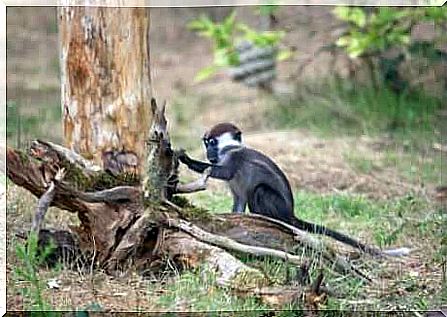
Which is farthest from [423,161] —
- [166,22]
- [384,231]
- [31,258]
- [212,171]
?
[166,22]

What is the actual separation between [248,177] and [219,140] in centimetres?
13

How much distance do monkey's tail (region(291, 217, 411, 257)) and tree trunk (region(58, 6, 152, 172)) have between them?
1.60 feet

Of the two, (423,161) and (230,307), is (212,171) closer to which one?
(230,307)

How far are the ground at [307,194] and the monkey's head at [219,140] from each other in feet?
0.26

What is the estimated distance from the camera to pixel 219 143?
2732 millimetres

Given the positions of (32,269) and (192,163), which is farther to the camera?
(192,163)

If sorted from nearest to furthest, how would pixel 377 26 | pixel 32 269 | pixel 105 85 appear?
pixel 32 269 → pixel 105 85 → pixel 377 26

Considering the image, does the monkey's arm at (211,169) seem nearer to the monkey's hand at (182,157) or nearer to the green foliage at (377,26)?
the monkey's hand at (182,157)

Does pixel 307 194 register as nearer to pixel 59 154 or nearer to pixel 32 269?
pixel 59 154

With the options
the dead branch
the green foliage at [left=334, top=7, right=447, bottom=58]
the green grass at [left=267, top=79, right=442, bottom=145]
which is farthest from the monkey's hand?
the green foliage at [left=334, top=7, right=447, bottom=58]

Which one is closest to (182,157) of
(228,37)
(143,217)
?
(143,217)

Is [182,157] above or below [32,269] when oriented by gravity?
above

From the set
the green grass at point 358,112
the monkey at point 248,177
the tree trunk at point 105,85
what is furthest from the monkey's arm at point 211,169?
the green grass at point 358,112

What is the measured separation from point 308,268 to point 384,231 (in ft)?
1.27
